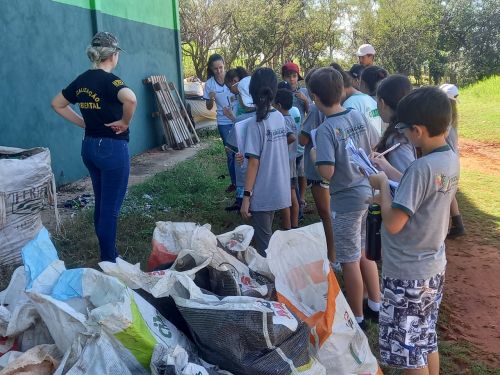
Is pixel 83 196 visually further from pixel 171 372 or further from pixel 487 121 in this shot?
pixel 487 121

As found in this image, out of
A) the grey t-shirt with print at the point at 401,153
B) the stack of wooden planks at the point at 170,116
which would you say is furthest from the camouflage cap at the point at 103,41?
the stack of wooden planks at the point at 170,116

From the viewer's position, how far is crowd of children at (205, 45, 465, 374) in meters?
2.08

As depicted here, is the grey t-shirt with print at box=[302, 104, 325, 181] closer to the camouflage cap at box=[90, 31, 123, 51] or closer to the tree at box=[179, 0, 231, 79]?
the camouflage cap at box=[90, 31, 123, 51]

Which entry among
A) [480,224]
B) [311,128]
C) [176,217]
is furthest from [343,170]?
[480,224]

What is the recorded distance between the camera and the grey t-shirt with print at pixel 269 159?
3.33 meters

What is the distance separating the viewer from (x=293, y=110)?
15.3 feet

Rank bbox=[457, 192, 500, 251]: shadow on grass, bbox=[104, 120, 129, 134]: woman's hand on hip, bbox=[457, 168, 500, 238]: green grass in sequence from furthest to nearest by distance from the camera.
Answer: bbox=[457, 168, 500, 238]: green grass < bbox=[457, 192, 500, 251]: shadow on grass < bbox=[104, 120, 129, 134]: woman's hand on hip

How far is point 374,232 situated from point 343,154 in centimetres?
72

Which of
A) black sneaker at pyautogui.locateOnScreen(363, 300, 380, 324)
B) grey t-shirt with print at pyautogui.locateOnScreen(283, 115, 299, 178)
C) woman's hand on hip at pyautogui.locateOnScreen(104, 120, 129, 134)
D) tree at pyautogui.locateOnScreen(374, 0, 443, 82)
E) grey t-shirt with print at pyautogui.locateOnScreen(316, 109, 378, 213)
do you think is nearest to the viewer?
grey t-shirt with print at pyautogui.locateOnScreen(316, 109, 378, 213)

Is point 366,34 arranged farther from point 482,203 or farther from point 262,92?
point 262,92

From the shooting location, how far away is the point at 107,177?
3.64 metres

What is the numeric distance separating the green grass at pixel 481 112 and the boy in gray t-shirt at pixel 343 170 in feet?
27.4

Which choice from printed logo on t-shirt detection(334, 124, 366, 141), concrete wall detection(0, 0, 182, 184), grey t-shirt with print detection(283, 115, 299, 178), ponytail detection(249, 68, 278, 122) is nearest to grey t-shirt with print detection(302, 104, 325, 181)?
grey t-shirt with print detection(283, 115, 299, 178)

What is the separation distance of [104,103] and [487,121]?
36.3 ft
